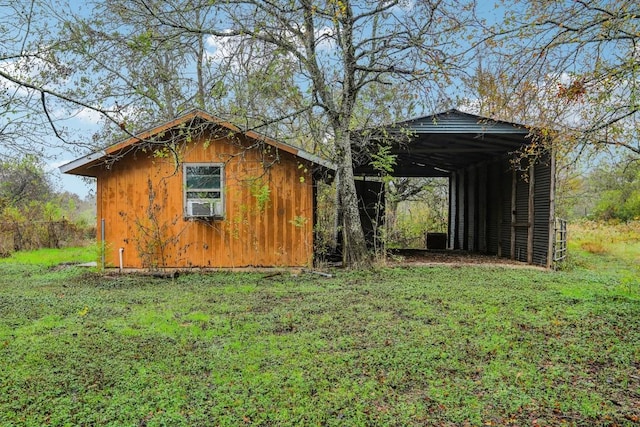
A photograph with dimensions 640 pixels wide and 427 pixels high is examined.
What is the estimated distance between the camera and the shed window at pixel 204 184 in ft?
29.0

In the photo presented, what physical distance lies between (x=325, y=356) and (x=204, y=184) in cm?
587

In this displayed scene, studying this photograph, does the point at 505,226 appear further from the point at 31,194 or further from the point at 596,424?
the point at 31,194

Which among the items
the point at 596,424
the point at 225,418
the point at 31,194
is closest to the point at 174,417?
the point at 225,418

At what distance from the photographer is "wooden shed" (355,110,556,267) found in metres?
8.52

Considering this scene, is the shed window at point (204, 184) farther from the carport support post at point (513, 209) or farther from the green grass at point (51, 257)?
the carport support post at point (513, 209)

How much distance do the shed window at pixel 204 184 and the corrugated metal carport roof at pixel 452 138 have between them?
9.80 ft

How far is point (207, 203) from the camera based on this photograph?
8.72m

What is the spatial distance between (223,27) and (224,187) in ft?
9.83

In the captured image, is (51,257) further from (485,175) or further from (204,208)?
(485,175)

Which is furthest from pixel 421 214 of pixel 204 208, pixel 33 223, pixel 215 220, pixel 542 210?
pixel 33 223

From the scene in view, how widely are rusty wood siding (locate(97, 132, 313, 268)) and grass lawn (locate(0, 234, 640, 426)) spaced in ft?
6.78

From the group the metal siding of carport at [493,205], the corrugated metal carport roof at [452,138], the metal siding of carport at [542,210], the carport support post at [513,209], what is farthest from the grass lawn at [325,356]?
the metal siding of carport at [493,205]

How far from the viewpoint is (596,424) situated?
2.76m

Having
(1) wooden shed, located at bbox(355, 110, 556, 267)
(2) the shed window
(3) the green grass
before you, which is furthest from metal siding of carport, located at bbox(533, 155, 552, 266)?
(3) the green grass
